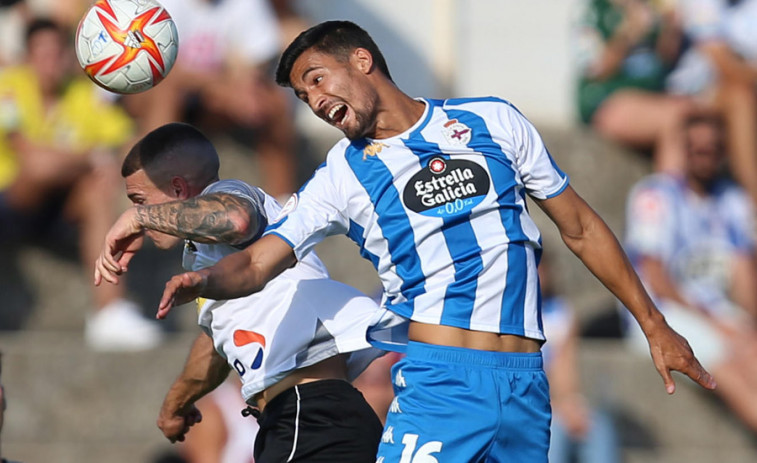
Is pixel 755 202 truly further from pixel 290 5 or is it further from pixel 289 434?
pixel 289 434

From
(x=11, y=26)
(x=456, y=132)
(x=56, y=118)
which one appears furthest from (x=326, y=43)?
(x=11, y=26)

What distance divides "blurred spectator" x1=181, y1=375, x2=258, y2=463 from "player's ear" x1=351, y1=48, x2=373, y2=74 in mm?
3496

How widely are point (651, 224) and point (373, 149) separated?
5.01 m

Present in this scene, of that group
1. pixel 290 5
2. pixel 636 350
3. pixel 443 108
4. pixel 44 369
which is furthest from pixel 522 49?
pixel 443 108

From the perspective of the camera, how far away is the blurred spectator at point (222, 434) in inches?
291

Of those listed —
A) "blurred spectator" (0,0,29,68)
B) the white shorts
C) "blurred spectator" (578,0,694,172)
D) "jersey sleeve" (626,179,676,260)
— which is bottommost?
the white shorts

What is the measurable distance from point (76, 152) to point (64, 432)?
194cm

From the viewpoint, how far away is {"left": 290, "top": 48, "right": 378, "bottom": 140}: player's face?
13.9 ft

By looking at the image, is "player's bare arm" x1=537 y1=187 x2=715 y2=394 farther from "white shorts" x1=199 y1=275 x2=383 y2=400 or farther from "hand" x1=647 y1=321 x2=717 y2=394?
"white shorts" x1=199 y1=275 x2=383 y2=400

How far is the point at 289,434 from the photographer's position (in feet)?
14.6

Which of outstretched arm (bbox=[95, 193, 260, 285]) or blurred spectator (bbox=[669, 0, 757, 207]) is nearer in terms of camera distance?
outstretched arm (bbox=[95, 193, 260, 285])

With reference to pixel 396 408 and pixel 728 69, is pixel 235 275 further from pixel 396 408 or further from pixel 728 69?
pixel 728 69

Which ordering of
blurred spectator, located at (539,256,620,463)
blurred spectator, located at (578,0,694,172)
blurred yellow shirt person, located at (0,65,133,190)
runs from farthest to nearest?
blurred spectator, located at (578,0,694,172)
blurred yellow shirt person, located at (0,65,133,190)
blurred spectator, located at (539,256,620,463)

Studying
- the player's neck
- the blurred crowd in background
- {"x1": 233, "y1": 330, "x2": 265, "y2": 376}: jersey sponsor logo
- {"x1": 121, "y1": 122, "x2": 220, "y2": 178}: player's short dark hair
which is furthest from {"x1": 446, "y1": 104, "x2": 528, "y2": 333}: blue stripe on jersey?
the blurred crowd in background
